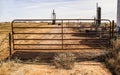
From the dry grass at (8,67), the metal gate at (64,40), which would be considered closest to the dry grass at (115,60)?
the metal gate at (64,40)

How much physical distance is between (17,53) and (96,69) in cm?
513

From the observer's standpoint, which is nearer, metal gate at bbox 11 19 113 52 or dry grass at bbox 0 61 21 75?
dry grass at bbox 0 61 21 75

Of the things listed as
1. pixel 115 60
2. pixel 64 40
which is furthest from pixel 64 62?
pixel 64 40

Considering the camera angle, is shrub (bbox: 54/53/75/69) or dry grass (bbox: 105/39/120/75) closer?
dry grass (bbox: 105/39/120/75)

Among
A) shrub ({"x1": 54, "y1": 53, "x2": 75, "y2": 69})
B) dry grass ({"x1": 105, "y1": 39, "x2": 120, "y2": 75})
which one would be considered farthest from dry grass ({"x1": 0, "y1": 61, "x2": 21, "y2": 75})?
dry grass ({"x1": 105, "y1": 39, "x2": 120, "y2": 75})

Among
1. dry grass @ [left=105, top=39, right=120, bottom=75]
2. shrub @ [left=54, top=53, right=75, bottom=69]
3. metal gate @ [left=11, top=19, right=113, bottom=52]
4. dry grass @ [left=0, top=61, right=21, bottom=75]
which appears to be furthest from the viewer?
metal gate @ [left=11, top=19, right=113, bottom=52]

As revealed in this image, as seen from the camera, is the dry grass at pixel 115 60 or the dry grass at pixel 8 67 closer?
the dry grass at pixel 8 67

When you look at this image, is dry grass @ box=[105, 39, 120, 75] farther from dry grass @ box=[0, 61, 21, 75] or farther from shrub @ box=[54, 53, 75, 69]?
dry grass @ box=[0, 61, 21, 75]

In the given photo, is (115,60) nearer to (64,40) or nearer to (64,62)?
(64,62)

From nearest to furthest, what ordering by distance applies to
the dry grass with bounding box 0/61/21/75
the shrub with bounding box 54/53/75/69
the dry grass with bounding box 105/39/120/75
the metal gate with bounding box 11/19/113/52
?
1. the dry grass with bounding box 0/61/21/75
2. the dry grass with bounding box 105/39/120/75
3. the shrub with bounding box 54/53/75/69
4. the metal gate with bounding box 11/19/113/52

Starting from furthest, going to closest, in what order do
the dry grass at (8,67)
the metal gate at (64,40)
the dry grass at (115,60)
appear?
the metal gate at (64,40) → the dry grass at (115,60) → the dry grass at (8,67)

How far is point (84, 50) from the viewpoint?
720 inches

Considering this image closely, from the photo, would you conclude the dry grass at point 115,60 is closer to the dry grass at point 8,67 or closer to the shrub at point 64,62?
the shrub at point 64,62

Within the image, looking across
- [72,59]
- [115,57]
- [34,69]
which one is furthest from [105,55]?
[34,69]
